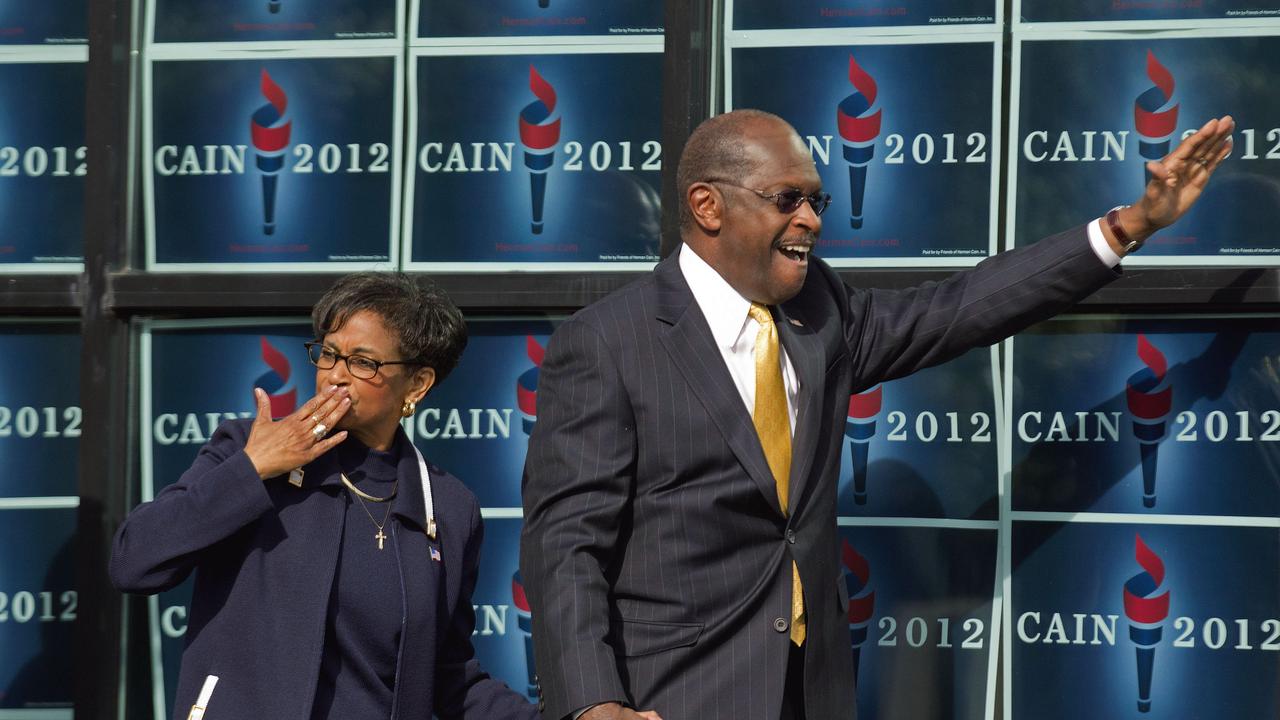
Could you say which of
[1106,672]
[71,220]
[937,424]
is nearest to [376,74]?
[71,220]

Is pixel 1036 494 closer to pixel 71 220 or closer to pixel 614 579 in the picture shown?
A: pixel 614 579

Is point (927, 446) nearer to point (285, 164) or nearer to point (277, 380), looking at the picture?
point (277, 380)

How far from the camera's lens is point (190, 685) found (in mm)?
3221

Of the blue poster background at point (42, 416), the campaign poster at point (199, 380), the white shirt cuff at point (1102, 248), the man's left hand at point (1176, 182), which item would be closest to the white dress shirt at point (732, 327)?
the white shirt cuff at point (1102, 248)

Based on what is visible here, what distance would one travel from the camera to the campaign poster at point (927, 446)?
167 inches

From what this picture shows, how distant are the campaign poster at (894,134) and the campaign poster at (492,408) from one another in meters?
0.92

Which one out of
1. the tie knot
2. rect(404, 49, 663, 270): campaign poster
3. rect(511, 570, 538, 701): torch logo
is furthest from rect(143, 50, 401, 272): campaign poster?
the tie knot

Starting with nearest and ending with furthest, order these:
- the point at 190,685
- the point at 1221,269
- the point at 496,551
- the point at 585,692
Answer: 1. the point at 585,692
2. the point at 190,685
3. the point at 1221,269
4. the point at 496,551

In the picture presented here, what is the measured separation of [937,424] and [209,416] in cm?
212

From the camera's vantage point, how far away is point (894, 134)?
435cm

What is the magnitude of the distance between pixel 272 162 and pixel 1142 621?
2802mm

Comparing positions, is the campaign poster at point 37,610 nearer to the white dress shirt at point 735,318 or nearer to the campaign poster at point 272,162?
the campaign poster at point 272,162

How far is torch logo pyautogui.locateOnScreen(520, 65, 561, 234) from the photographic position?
4.48 m

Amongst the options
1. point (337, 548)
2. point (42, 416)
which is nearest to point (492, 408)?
point (337, 548)
